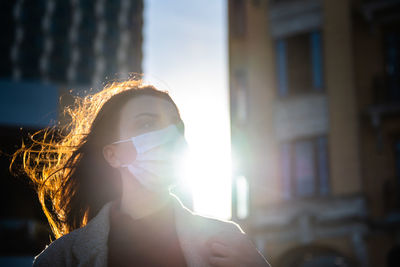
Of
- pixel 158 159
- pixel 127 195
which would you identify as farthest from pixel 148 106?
pixel 127 195

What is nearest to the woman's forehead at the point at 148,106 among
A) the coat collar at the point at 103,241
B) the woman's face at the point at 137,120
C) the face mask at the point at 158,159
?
the woman's face at the point at 137,120

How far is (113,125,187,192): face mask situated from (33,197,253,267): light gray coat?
21 centimetres

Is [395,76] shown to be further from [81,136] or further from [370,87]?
[81,136]

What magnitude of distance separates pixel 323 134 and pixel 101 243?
13.2 meters

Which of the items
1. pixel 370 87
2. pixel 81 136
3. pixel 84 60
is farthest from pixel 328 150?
pixel 84 60

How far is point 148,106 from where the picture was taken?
362 cm

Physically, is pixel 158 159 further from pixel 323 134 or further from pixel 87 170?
pixel 323 134

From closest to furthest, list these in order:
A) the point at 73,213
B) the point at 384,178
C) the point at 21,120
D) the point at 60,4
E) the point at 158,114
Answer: the point at 158,114 < the point at 73,213 < the point at 21,120 < the point at 384,178 < the point at 60,4

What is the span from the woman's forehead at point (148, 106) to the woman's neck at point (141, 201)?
42 centimetres

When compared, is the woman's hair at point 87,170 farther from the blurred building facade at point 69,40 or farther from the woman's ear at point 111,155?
the blurred building facade at point 69,40

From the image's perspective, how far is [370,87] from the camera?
15.8 meters

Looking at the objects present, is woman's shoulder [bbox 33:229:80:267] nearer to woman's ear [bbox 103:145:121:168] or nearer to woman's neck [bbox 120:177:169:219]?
woman's neck [bbox 120:177:169:219]

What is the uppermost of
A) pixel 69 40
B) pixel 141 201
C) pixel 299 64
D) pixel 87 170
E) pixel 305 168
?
pixel 69 40

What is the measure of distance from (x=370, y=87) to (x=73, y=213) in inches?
521
